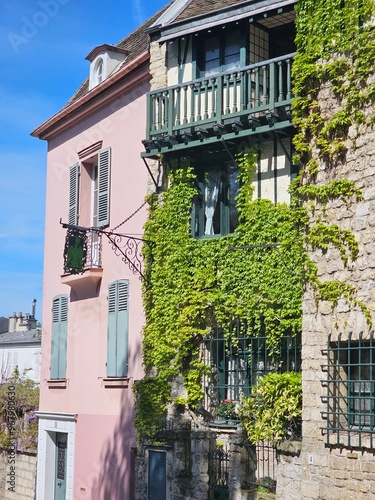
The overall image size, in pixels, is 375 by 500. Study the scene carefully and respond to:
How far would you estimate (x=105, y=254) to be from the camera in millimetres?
19172

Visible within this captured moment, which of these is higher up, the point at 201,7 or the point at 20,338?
the point at 201,7

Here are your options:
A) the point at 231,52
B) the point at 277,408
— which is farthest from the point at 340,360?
the point at 231,52

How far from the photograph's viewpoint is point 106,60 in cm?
2059

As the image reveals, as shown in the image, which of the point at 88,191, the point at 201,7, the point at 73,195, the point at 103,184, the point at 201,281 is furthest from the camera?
the point at 73,195

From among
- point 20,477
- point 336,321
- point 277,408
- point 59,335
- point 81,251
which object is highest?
point 81,251

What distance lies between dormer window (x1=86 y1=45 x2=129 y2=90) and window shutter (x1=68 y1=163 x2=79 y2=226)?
84.9 inches

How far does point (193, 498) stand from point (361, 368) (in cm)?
441

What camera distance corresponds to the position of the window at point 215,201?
16.0 metres

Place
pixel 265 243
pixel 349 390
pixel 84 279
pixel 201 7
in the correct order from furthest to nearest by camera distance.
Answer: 1. pixel 84 279
2. pixel 201 7
3. pixel 265 243
4. pixel 349 390

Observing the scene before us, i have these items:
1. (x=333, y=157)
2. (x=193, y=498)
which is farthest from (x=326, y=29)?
(x=193, y=498)

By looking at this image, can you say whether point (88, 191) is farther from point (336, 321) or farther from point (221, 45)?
point (336, 321)

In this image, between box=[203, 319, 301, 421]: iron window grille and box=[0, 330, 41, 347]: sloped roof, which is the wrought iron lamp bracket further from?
box=[0, 330, 41, 347]: sloped roof

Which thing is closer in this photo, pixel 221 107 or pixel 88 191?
pixel 221 107

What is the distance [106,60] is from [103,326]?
626 centimetres
